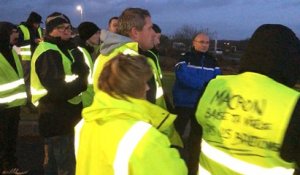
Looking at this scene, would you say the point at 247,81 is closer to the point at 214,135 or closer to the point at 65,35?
the point at 214,135

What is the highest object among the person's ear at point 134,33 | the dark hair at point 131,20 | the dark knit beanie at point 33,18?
the dark hair at point 131,20

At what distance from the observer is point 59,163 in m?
4.87

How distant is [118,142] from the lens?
8.16 feet

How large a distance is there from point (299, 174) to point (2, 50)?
3.72 m

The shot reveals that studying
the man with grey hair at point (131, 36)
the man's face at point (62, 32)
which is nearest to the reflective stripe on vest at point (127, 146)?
the man with grey hair at point (131, 36)

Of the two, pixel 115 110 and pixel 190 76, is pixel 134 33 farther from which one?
pixel 190 76

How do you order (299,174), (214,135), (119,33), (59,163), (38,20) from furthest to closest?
(38,20)
(299,174)
(59,163)
(119,33)
(214,135)

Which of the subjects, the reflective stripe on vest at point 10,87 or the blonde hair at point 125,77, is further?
the reflective stripe on vest at point 10,87

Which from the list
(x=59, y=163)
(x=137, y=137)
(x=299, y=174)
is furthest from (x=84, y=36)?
(x=137, y=137)

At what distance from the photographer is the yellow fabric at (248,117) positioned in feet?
8.97

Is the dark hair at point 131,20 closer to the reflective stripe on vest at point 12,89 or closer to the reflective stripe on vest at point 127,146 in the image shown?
the reflective stripe on vest at point 127,146

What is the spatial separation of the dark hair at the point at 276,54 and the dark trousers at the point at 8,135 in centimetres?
394

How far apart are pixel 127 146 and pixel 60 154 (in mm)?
2498

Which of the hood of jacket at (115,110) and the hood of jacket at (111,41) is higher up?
the hood of jacket at (111,41)
